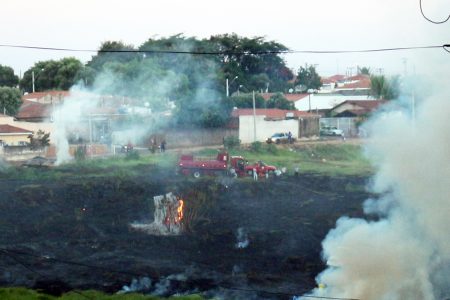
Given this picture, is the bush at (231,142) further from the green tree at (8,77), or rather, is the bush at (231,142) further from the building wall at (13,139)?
the green tree at (8,77)

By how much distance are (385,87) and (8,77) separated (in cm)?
4056

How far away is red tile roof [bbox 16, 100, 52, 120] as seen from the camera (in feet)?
170

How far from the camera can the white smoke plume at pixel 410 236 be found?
18.7 meters

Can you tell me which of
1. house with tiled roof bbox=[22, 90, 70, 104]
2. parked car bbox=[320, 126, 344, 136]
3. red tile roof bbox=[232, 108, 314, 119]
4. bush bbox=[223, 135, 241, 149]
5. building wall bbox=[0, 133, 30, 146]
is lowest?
bush bbox=[223, 135, 241, 149]

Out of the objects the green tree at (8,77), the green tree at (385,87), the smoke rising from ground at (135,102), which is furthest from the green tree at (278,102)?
the green tree at (8,77)

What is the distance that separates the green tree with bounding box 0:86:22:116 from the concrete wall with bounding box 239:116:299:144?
18.2 metres

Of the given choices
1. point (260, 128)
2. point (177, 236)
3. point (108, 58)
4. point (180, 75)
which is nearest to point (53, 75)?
point (108, 58)

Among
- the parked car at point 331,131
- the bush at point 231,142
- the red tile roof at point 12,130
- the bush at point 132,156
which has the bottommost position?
the bush at point 132,156

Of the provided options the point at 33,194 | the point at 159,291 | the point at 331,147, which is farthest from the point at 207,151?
the point at 159,291

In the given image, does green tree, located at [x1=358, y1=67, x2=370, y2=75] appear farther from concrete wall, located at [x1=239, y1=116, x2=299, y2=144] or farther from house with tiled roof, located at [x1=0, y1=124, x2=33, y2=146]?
house with tiled roof, located at [x1=0, y1=124, x2=33, y2=146]

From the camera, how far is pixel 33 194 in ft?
111

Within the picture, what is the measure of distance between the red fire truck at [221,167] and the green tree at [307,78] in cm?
4465

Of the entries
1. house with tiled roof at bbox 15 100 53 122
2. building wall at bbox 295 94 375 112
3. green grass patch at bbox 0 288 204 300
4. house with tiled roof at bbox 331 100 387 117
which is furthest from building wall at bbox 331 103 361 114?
green grass patch at bbox 0 288 204 300

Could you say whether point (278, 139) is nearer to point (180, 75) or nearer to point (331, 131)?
point (331, 131)
